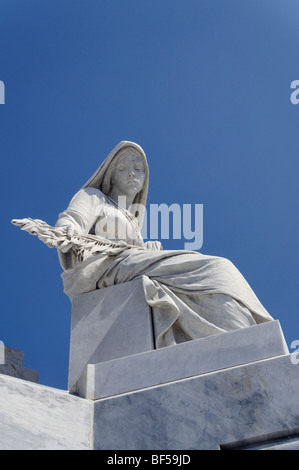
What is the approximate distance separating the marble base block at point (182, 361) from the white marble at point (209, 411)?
0.16 m

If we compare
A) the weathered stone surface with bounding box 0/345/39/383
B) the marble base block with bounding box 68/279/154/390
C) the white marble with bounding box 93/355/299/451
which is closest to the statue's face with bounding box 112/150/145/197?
the marble base block with bounding box 68/279/154/390

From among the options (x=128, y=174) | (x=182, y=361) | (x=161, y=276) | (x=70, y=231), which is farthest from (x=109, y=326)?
(x=128, y=174)

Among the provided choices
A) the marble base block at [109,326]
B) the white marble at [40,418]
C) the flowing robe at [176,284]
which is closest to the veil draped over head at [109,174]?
the flowing robe at [176,284]

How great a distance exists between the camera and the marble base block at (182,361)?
3.99m

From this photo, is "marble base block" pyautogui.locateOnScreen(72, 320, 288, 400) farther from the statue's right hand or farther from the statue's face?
the statue's face

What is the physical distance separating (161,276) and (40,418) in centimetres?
206

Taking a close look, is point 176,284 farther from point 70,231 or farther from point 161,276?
point 70,231

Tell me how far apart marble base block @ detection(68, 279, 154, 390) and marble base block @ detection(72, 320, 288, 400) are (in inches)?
27.7

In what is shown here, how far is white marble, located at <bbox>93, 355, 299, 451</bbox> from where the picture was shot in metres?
3.56

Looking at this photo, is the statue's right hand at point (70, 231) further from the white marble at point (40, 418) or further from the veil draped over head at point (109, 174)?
the white marble at point (40, 418)

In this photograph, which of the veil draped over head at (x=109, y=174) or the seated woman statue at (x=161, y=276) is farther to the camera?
the veil draped over head at (x=109, y=174)

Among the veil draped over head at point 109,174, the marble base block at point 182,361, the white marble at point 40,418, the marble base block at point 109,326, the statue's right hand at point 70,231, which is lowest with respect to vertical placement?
the white marble at point 40,418

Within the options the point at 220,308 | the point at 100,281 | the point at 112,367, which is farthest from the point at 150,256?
the point at 112,367

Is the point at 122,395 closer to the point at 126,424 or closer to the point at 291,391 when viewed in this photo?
the point at 126,424
